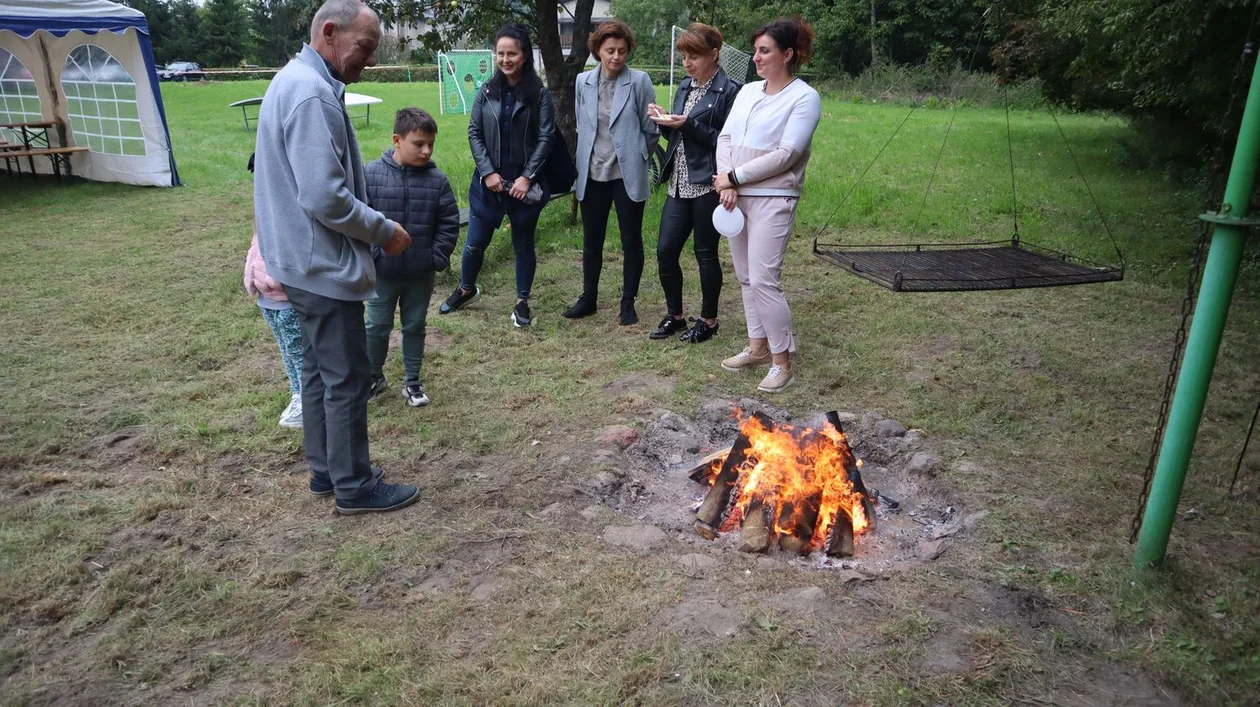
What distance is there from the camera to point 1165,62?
Result: 293 inches

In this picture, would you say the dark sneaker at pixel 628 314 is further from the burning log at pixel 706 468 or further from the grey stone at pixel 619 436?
the burning log at pixel 706 468

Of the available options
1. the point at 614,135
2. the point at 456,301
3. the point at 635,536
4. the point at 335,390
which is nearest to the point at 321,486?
the point at 335,390

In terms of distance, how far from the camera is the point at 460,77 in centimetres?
2428

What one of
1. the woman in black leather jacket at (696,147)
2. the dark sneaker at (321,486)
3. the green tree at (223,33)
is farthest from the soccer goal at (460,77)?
the green tree at (223,33)

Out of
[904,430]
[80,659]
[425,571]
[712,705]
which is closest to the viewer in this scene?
[712,705]

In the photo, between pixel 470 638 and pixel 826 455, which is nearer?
pixel 470 638

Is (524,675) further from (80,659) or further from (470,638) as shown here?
(80,659)

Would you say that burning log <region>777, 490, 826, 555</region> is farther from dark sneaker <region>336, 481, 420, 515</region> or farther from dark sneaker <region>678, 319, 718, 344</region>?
dark sneaker <region>678, 319, 718, 344</region>

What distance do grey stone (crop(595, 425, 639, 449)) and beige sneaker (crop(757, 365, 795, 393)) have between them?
3.14 feet

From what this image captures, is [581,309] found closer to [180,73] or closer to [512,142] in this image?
[512,142]

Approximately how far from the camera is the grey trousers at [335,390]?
3178 millimetres

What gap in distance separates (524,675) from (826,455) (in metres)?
1.81

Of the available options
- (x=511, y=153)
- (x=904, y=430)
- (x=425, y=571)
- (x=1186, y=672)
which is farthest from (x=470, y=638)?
(x=511, y=153)

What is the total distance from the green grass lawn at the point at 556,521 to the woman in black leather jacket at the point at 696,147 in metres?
0.63
